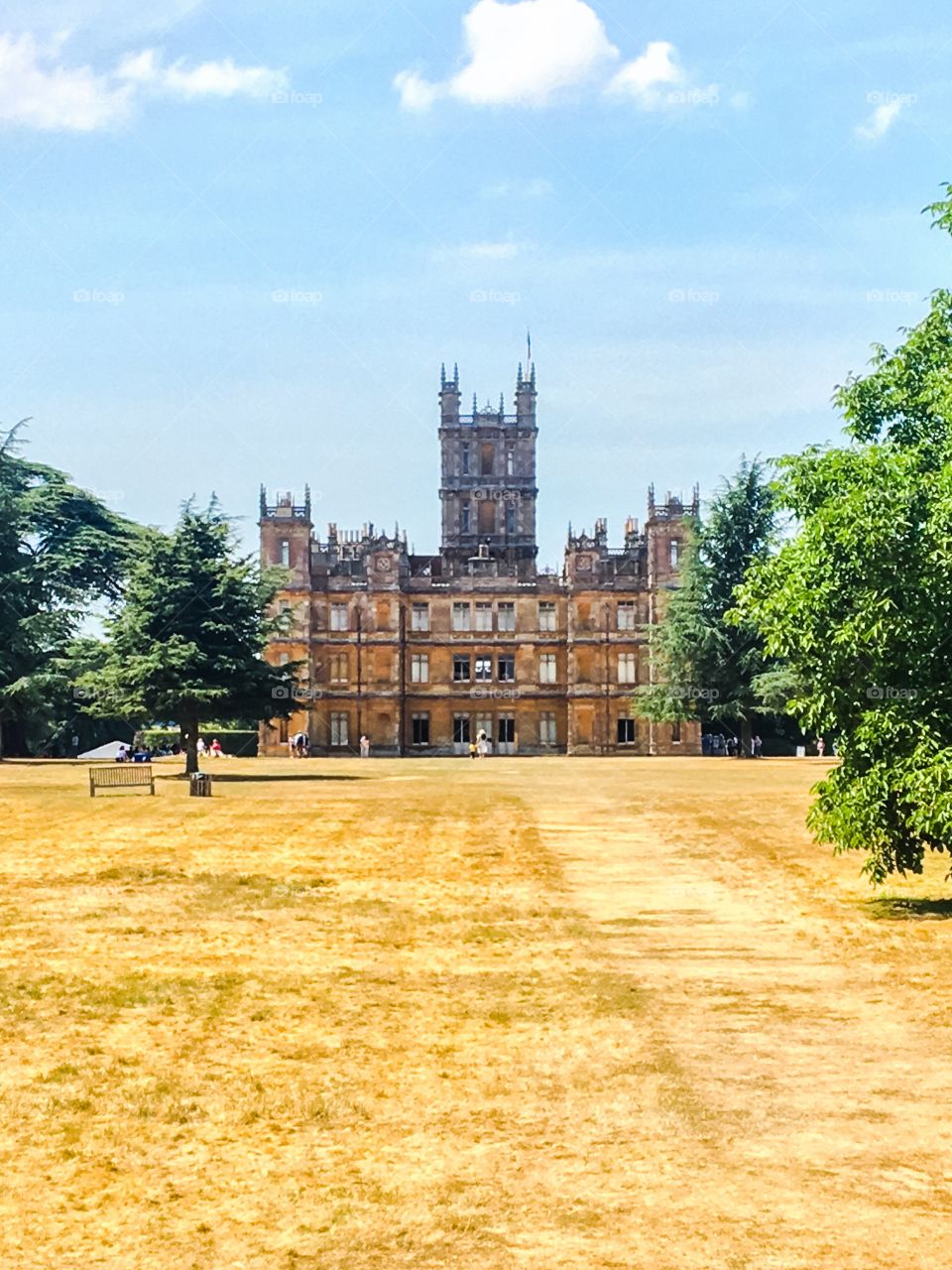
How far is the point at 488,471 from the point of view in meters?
100

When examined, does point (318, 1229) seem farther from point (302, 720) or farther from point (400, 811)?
point (302, 720)

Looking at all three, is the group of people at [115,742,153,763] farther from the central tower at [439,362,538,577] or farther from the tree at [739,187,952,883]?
the tree at [739,187,952,883]

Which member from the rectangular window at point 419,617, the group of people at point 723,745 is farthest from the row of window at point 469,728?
the group of people at point 723,745

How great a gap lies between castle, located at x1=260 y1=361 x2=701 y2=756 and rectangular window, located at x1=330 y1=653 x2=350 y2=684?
0.06 meters

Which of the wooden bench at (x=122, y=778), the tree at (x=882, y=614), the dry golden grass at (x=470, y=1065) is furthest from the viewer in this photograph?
the wooden bench at (x=122, y=778)

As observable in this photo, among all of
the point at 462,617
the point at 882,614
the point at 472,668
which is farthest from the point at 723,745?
the point at 882,614

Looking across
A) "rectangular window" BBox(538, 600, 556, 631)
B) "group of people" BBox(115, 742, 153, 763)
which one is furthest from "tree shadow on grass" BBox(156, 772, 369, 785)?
"rectangular window" BBox(538, 600, 556, 631)

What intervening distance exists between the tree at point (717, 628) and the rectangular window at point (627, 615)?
14.1m

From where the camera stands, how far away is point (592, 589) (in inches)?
3228

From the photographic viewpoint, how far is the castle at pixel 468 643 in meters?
81.0

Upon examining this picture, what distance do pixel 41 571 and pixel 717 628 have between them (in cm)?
2945

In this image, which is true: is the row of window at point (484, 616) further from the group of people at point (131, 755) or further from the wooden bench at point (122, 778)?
the wooden bench at point (122, 778)

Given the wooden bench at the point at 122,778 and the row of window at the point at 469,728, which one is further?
the row of window at the point at 469,728

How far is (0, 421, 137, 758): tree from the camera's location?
5409 centimetres
